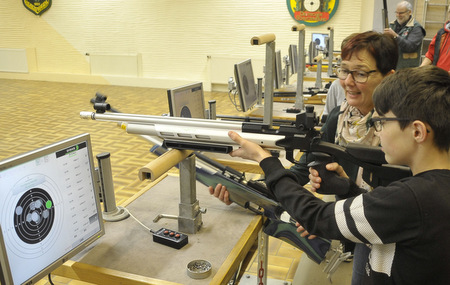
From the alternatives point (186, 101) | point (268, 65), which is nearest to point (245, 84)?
point (186, 101)

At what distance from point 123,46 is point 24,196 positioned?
33.5ft

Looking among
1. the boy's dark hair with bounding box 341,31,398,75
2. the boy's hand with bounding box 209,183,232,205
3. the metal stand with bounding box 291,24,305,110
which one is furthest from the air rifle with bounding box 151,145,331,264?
the metal stand with bounding box 291,24,305,110

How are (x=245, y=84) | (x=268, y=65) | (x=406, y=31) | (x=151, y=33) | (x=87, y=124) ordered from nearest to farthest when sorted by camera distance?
1. (x=268, y=65)
2. (x=245, y=84)
3. (x=406, y=31)
4. (x=87, y=124)
5. (x=151, y=33)

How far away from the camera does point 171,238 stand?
168 cm

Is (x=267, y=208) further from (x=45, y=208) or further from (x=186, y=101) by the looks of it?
(x=45, y=208)

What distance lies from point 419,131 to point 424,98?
9cm

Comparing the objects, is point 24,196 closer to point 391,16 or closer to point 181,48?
point 391,16

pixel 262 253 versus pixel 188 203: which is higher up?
pixel 188 203

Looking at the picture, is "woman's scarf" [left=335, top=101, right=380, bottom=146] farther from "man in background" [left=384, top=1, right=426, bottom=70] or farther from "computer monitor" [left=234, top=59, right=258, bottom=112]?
"man in background" [left=384, top=1, right=426, bottom=70]

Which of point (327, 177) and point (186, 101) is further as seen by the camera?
point (186, 101)

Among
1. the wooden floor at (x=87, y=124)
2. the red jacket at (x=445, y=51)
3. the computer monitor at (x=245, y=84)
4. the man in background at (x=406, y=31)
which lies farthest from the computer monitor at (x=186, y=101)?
the man in background at (x=406, y=31)

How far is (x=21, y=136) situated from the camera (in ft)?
20.3

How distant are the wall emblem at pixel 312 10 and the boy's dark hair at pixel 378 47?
762cm

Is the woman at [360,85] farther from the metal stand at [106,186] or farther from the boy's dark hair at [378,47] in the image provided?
the metal stand at [106,186]
